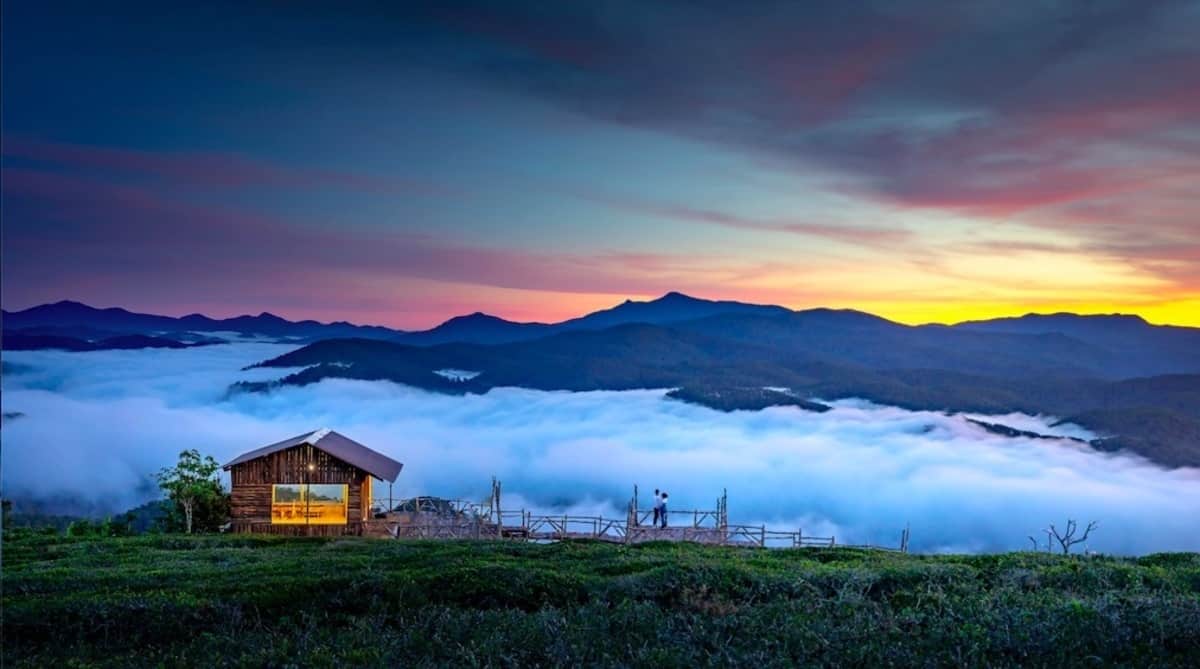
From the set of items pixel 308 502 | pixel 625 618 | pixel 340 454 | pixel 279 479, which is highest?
pixel 340 454

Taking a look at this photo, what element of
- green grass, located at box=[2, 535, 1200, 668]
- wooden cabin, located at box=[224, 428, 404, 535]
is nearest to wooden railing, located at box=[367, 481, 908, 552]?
wooden cabin, located at box=[224, 428, 404, 535]

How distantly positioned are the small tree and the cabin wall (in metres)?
2.15

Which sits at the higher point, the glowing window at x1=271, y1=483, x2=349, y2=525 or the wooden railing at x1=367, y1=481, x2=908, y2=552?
the glowing window at x1=271, y1=483, x2=349, y2=525

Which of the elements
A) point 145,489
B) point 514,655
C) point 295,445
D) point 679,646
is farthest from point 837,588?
point 145,489

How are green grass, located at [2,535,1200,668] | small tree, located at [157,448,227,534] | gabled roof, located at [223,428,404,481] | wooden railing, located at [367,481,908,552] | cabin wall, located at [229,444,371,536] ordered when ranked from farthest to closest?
wooden railing, located at [367,481,908,552], small tree, located at [157,448,227,534], cabin wall, located at [229,444,371,536], gabled roof, located at [223,428,404,481], green grass, located at [2,535,1200,668]

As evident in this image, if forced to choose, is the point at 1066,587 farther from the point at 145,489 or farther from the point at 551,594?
the point at 145,489

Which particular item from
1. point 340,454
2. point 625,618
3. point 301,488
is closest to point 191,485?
point 301,488

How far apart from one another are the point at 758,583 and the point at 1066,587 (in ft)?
16.7

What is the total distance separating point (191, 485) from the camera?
51.0 m

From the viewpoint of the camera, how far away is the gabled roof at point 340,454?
50.2 meters

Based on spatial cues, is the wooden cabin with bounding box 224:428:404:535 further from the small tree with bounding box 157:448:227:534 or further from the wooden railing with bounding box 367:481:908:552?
the wooden railing with bounding box 367:481:908:552

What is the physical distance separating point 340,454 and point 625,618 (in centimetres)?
4140

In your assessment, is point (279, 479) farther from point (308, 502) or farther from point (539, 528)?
point (539, 528)

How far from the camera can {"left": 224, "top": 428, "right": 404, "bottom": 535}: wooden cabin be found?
5025 centimetres
